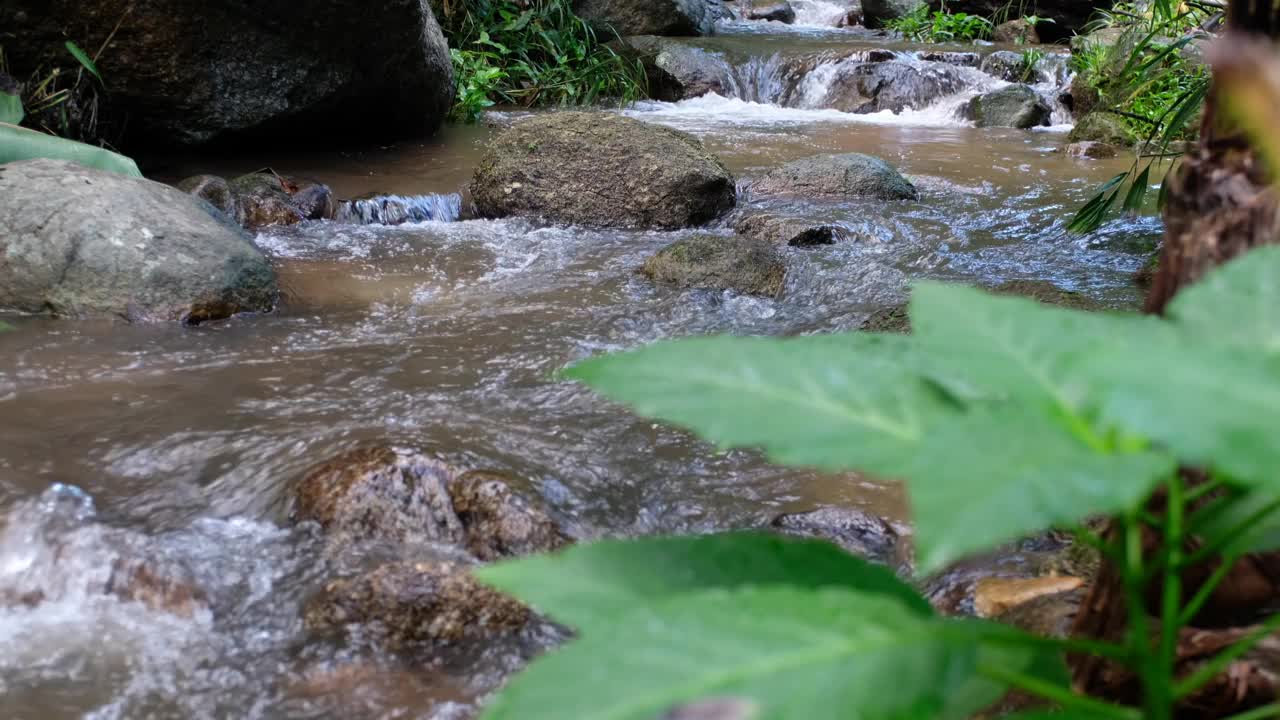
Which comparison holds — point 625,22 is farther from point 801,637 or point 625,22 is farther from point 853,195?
point 801,637

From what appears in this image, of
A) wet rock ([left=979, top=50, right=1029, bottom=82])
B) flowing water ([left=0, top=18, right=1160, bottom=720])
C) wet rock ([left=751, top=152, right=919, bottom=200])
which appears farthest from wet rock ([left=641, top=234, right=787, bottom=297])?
wet rock ([left=979, top=50, right=1029, bottom=82])

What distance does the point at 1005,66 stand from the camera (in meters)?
11.6

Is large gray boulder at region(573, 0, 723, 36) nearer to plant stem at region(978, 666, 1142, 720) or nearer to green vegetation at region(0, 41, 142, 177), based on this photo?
green vegetation at region(0, 41, 142, 177)

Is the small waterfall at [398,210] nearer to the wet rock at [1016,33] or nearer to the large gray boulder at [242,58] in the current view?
the large gray boulder at [242,58]

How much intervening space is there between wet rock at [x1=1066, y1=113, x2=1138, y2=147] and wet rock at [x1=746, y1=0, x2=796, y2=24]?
8.23 m

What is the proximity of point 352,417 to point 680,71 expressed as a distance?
8.84 meters

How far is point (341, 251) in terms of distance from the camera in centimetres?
541

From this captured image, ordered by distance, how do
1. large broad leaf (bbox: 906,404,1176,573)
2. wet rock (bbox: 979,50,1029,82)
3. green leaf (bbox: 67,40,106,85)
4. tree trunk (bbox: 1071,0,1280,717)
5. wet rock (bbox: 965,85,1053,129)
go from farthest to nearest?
1. wet rock (bbox: 979,50,1029,82)
2. wet rock (bbox: 965,85,1053,129)
3. green leaf (bbox: 67,40,106,85)
4. tree trunk (bbox: 1071,0,1280,717)
5. large broad leaf (bbox: 906,404,1176,573)

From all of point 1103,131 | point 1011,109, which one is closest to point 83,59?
point 1103,131

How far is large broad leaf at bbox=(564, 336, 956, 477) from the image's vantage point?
2.06ft

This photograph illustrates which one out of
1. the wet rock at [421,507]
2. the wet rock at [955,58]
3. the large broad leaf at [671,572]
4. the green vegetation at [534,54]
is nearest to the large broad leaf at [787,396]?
the large broad leaf at [671,572]

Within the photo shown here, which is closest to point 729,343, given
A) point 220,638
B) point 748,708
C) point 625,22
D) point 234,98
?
point 748,708

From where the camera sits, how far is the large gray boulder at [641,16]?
1198cm

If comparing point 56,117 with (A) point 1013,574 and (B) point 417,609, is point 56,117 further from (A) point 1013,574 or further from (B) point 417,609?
(A) point 1013,574
